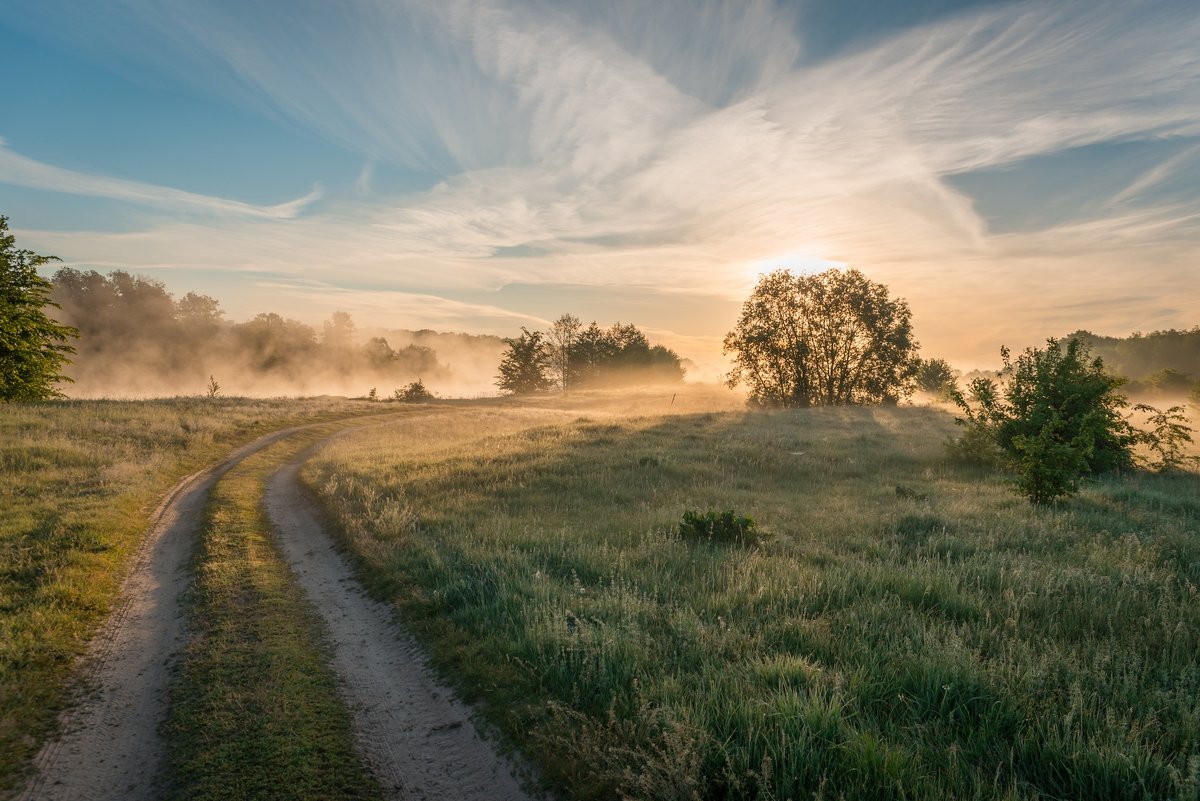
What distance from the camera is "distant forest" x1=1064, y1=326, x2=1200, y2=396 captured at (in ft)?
164

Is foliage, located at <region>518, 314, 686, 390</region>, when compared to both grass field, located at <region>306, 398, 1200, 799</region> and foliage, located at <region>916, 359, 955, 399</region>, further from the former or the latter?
grass field, located at <region>306, 398, 1200, 799</region>

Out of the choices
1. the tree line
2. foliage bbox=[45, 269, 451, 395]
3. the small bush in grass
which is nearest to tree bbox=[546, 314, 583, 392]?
the tree line

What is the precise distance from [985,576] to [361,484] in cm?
1494

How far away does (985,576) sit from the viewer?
7.64 metres

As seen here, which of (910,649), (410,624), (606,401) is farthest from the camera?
(606,401)

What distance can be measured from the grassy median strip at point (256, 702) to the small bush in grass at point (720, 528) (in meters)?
6.36

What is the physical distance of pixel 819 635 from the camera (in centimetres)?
590

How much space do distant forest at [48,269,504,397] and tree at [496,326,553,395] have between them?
110 feet

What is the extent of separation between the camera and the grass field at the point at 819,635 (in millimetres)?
3895

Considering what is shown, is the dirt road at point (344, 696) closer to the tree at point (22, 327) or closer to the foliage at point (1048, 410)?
the foliage at point (1048, 410)

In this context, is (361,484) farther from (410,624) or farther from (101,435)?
(101,435)

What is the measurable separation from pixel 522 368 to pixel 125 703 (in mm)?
79387

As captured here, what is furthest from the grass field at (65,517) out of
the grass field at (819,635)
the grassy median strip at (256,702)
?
the grass field at (819,635)

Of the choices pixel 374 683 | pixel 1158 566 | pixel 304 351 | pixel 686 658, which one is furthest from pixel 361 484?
pixel 304 351
